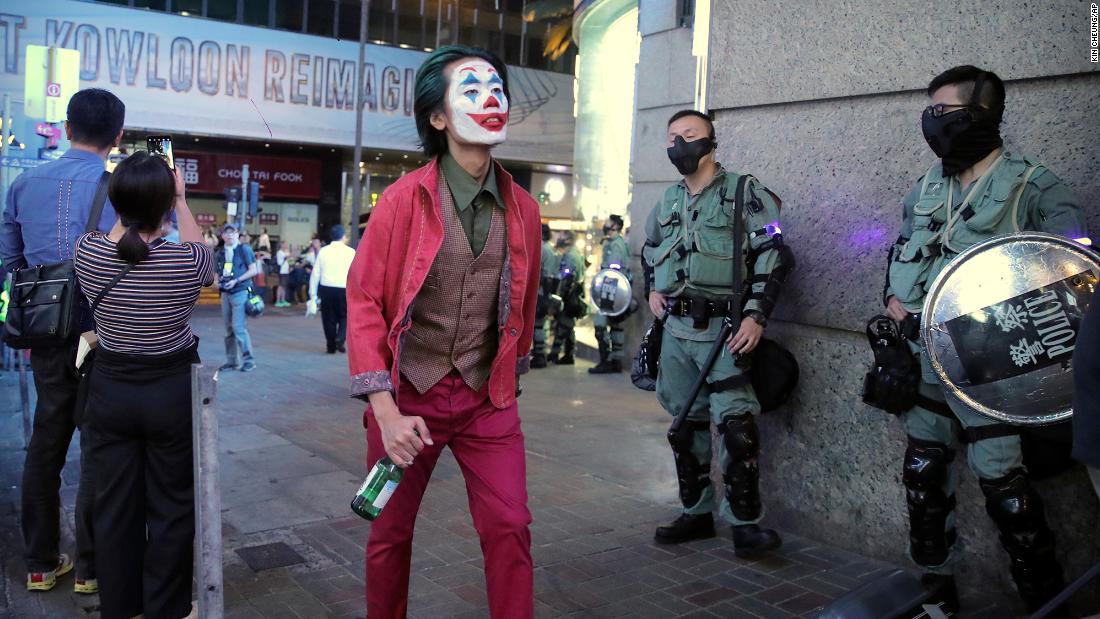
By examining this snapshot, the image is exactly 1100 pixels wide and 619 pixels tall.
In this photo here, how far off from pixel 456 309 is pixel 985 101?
7.31 ft

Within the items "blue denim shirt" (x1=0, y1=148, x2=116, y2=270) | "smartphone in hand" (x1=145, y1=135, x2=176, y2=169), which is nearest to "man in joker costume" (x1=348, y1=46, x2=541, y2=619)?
"smartphone in hand" (x1=145, y1=135, x2=176, y2=169)

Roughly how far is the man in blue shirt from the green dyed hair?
1.64 meters

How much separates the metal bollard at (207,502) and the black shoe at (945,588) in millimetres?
2618

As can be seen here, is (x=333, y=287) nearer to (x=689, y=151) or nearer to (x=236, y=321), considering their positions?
(x=236, y=321)

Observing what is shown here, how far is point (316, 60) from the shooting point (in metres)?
29.8

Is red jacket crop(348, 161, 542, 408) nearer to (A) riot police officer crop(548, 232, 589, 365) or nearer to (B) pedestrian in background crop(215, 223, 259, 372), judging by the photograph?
(B) pedestrian in background crop(215, 223, 259, 372)

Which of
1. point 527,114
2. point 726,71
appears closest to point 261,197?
point 527,114

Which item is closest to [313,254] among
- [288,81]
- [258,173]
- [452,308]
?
[288,81]

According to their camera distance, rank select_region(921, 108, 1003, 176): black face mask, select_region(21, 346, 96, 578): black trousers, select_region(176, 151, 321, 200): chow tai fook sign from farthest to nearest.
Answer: select_region(176, 151, 321, 200): chow tai fook sign → select_region(21, 346, 96, 578): black trousers → select_region(921, 108, 1003, 176): black face mask

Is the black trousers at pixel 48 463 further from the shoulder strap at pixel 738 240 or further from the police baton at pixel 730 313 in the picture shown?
the shoulder strap at pixel 738 240

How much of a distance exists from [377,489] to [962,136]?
2.58 meters

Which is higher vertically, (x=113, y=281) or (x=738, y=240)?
(x=738, y=240)

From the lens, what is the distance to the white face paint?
3.12 meters

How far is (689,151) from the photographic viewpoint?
4.77m
